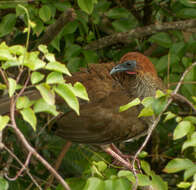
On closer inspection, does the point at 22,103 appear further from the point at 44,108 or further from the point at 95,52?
the point at 95,52

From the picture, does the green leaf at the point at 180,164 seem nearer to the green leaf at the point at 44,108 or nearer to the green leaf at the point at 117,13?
the green leaf at the point at 44,108

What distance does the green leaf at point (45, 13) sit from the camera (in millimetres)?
3277

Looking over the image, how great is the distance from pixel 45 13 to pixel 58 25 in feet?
0.79

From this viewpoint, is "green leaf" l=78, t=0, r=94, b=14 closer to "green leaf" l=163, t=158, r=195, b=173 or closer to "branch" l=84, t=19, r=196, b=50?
"branch" l=84, t=19, r=196, b=50

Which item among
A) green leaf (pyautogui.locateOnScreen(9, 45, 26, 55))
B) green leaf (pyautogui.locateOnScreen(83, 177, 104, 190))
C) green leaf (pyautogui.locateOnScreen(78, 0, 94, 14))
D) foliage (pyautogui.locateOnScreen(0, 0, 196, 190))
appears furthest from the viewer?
foliage (pyautogui.locateOnScreen(0, 0, 196, 190))

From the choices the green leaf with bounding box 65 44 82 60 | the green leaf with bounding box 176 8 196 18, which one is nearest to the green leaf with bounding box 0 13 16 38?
the green leaf with bounding box 65 44 82 60

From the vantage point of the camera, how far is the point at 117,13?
372 centimetres

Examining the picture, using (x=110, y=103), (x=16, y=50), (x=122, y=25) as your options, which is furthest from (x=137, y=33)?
(x=16, y=50)

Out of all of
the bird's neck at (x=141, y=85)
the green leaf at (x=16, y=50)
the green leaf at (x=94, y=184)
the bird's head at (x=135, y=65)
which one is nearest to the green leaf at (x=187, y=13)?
the bird's head at (x=135, y=65)

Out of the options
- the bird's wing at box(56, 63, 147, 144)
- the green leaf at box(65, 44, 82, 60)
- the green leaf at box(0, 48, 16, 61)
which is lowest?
the bird's wing at box(56, 63, 147, 144)

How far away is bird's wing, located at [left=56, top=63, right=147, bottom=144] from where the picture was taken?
3432mm

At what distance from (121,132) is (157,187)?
2.97 feet

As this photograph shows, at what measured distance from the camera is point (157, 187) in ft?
8.66

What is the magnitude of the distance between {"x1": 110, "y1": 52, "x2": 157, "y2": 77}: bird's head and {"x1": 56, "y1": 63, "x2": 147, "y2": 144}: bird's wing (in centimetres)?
17
